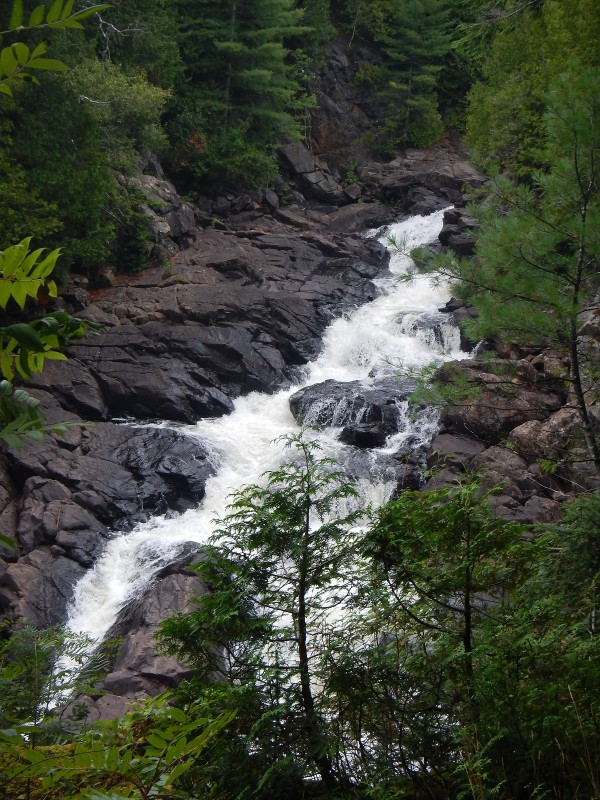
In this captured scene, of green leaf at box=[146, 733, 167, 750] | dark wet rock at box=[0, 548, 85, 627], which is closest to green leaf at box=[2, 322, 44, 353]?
green leaf at box=[146, 733, 167, 750]

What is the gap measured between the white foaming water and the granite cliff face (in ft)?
1.05

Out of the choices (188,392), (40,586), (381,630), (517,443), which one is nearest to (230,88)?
(188,392)

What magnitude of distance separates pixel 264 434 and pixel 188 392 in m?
2.16

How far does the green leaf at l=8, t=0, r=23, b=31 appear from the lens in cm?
93

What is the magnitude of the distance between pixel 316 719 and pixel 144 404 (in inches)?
522

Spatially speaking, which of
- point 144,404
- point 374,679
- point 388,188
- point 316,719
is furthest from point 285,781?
point 388,188

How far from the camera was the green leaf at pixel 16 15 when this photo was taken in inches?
36.7

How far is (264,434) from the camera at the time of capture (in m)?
15.2

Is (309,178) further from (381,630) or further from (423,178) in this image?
(381,630)

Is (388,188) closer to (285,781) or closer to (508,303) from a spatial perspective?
(508,303)

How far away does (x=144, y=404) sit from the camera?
15703mm

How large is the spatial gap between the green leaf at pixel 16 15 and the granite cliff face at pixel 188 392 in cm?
514

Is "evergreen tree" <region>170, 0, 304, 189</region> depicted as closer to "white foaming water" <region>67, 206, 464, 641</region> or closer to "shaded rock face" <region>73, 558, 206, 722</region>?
"white foaming water" <region>67, 206, 464, 641</region>

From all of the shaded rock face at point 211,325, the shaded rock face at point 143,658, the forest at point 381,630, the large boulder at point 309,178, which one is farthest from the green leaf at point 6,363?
the large boulder at point 309,178
